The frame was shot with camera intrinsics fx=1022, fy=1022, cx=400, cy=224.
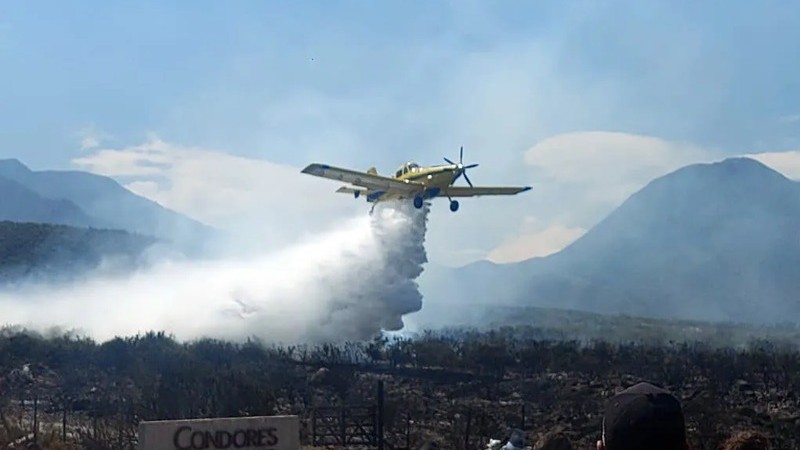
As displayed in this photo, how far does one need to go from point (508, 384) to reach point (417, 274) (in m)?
7.60

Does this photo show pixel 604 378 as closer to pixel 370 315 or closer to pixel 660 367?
pixel 660 367

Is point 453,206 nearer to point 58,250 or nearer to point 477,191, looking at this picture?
point 477,191

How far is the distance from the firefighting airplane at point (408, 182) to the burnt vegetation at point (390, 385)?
29.8 feet

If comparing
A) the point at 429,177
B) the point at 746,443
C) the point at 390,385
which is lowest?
the point at 390,385

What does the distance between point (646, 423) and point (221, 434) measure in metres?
8.78

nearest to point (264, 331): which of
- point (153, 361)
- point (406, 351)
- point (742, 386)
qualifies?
point (406, 351)

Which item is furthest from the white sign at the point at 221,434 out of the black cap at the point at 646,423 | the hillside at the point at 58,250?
the hillside at the point at 58,250

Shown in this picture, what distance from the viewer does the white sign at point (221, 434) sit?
38.4 ft

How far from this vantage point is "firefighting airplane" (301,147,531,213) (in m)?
46.0

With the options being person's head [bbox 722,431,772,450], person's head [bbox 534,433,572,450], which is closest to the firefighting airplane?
person's head [bbox 534,433,572,450]

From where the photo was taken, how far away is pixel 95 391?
44188mm

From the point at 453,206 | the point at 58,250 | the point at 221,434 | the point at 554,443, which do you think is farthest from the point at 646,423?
the point at 58,250

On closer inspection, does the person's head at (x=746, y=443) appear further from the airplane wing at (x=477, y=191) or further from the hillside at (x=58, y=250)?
the hillside at (x=58, y=250)

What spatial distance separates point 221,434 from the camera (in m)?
12.3
